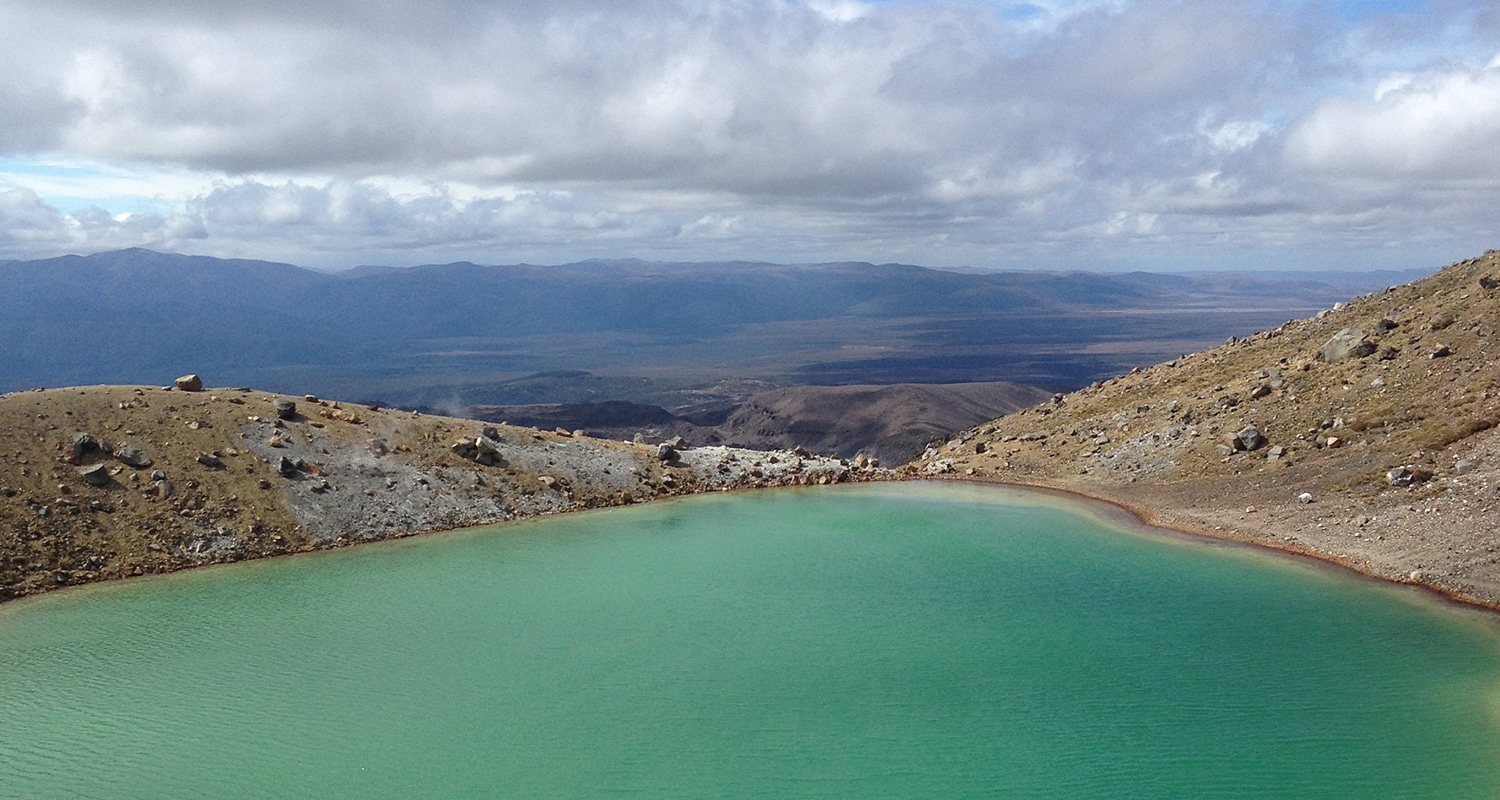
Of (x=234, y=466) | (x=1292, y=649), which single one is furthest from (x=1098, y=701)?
(x=234, y=466)

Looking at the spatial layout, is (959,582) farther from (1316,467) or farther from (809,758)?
(1316,467)

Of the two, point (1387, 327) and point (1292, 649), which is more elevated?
point (1387, 327)

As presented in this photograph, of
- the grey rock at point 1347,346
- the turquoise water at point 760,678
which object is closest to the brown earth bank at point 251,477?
the turquoise water at point 760,678

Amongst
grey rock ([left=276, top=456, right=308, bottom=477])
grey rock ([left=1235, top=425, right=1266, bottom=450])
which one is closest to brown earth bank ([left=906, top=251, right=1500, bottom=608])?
grey rock ([left=1235, top=425, right=1266, bottom=450])

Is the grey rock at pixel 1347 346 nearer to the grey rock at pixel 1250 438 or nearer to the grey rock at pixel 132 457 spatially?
the grey rock at pixel 1250 438

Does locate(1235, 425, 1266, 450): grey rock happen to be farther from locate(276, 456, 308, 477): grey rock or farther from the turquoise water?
locate(276, 456, 308, 477): grey rock

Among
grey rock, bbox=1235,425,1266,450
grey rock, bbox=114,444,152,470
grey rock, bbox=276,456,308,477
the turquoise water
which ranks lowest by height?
the turquoise water
